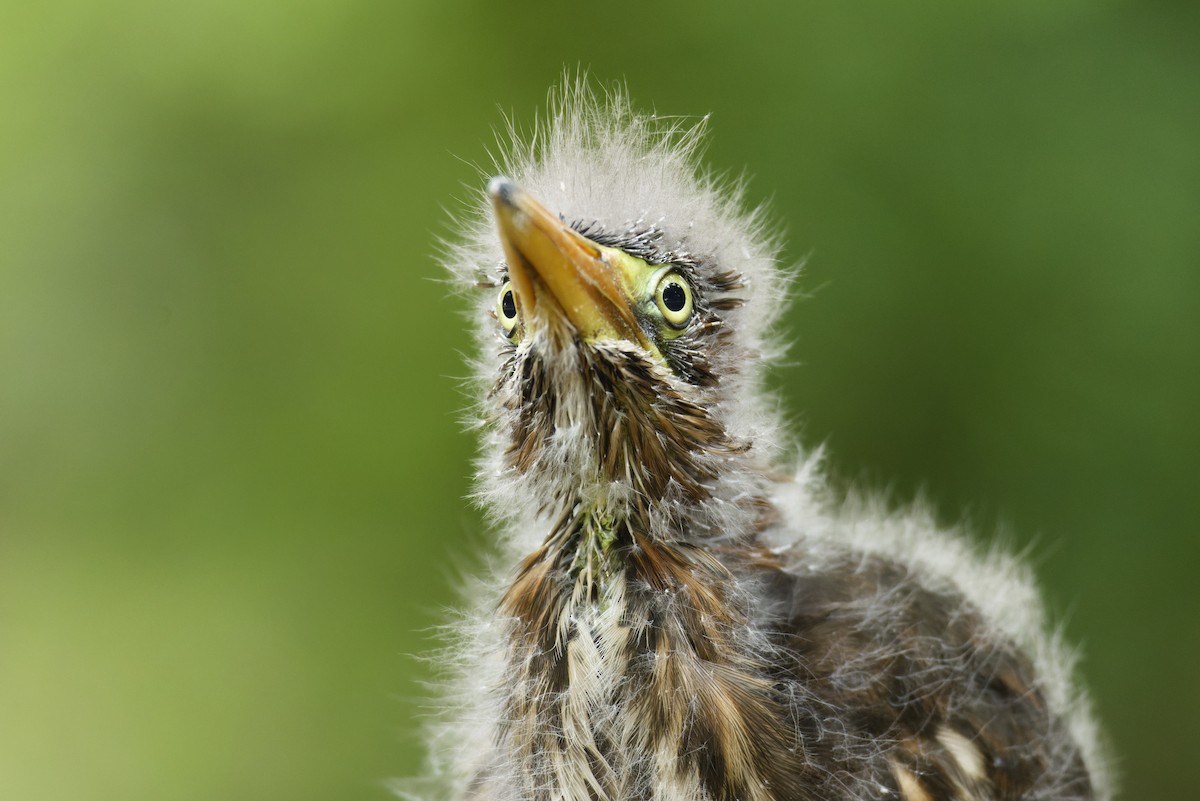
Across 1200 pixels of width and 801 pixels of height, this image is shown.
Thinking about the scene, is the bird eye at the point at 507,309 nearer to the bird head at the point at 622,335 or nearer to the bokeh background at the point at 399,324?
the bird head at the point at 622,335

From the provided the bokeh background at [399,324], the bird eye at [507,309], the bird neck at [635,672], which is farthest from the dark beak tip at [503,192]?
the bokeh background at [399,324]

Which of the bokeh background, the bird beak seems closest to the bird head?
the bird beak

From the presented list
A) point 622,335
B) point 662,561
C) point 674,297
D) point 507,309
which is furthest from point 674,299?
point 662,561

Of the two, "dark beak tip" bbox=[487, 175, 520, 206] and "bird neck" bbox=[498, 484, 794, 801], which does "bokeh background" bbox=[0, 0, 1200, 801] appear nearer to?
"bird neck" bbox=[498, 484, 794, 801]

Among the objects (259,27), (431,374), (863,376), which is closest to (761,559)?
(863,376)

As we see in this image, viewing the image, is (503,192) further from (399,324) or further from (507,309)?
(399,324)

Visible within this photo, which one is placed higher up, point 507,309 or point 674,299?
point 674,299
